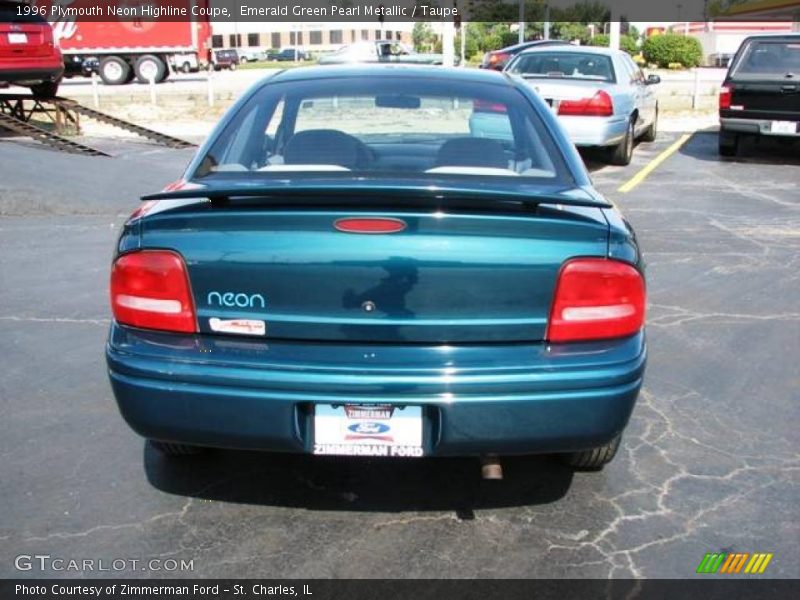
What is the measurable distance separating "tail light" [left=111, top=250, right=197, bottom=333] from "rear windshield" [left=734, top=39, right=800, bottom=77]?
34.6 ft

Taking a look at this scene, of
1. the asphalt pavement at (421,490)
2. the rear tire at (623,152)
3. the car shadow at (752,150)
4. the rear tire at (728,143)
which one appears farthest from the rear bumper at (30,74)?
the rear tire at (728,143)

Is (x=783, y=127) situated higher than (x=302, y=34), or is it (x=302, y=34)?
(x=302, y=34)

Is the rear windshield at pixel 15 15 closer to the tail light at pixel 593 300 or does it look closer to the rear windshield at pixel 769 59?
the rear windshield at pixel 769 59

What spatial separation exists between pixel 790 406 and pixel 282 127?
274 cm

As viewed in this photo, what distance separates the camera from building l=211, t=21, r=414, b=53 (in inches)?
3383

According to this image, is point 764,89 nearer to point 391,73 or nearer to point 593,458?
point 391,73

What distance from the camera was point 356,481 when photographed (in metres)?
3.30

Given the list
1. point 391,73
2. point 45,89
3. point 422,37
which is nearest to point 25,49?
point 45,89

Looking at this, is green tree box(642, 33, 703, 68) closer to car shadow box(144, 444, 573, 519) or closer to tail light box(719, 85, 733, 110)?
tail light box(719, 85, 733, 110)

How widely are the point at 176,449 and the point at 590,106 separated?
829cm

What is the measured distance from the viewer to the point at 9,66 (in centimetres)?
1324

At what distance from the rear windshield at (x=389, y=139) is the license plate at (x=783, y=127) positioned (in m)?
8.51

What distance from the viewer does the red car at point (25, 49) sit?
1324 centimetres

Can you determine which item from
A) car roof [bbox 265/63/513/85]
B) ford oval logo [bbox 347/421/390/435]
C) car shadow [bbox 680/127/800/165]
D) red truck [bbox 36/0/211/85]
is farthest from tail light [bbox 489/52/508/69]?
ford oval logo [bbox 347/421/390/435]
